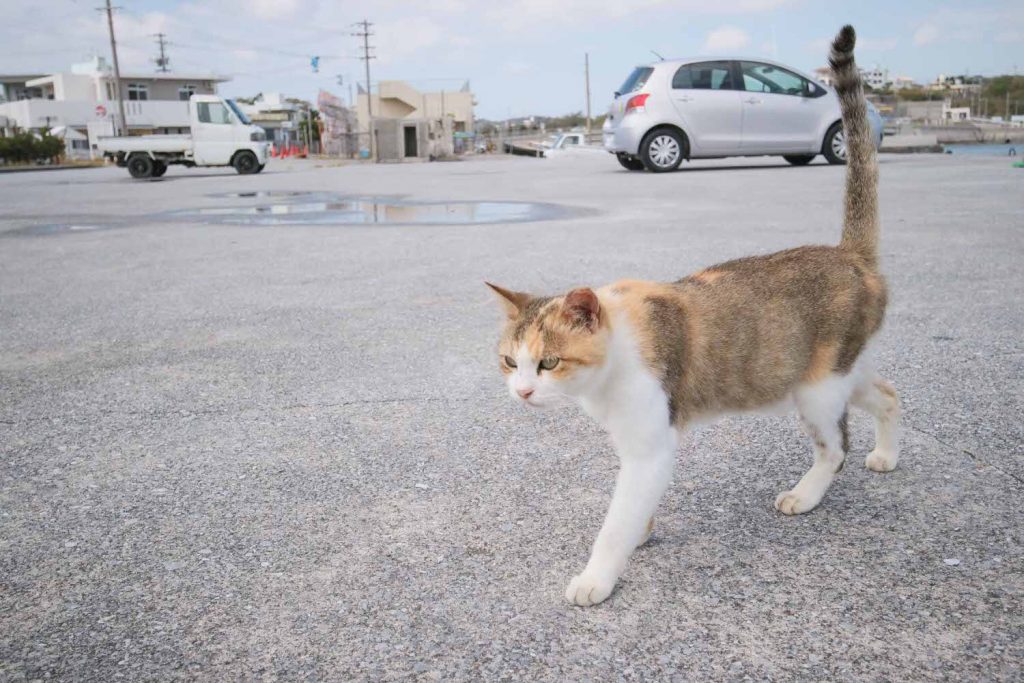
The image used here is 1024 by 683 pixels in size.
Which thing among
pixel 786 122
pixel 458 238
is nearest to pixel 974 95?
pixel 786 122

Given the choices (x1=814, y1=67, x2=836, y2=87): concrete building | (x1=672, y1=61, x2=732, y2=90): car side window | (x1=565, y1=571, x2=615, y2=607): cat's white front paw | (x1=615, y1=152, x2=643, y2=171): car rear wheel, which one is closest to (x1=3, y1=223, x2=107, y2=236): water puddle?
(x1=814, y1=67, x2=836, y2=87): concrete building

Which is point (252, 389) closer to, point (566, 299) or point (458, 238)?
point (566, 299)

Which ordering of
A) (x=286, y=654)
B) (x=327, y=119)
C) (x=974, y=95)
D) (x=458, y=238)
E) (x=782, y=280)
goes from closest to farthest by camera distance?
1. (x=286, y=654)
2. (x=782, y=280)
3. (x=458, y=238)
4. (x=327, y=119)
5. (x=974, y=95)

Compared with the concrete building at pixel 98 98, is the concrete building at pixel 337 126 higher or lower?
lower

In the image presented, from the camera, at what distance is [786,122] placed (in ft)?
49.8

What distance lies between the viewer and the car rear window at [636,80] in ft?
50.1

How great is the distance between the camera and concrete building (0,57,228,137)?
67125 millimetres

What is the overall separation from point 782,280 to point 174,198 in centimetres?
1410

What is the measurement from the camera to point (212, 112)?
2438 centimetres

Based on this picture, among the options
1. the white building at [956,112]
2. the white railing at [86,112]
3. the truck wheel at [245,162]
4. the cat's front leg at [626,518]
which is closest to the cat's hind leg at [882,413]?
the cat's front leg at [626,518]

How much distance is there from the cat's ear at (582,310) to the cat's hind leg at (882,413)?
1067mm

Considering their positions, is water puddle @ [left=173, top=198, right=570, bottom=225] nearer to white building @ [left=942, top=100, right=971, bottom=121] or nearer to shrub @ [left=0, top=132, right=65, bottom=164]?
shrub @ [left=0, top=132, right=65, bottom=164]

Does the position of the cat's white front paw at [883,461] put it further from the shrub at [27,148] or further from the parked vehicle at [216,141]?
the shrub at [27,148]

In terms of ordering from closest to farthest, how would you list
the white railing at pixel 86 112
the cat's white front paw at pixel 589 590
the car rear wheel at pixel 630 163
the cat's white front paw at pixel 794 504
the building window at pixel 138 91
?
the cat's white front paw at pixel 589 590, the cat's white front paw at pixel 794 504, the car rear wheel at pixel 630 163, the white railing at pixel 86 112, the building window at pixel 138 91
